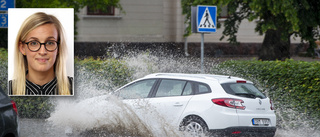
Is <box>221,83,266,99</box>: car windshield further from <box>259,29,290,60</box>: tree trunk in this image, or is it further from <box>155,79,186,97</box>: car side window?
<box>259,29,290,60</box>: tree trunk

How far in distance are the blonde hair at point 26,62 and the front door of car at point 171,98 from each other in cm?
186

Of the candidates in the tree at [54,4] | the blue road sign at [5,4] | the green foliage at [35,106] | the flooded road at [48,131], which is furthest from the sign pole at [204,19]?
the tree at [54,4]

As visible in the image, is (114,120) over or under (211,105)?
under

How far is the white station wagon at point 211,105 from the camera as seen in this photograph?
972cm

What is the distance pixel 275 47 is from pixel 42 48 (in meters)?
12.9

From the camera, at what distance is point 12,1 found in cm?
1228

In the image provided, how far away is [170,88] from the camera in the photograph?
10.5m

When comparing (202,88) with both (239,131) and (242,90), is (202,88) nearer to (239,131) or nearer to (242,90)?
(242,90)

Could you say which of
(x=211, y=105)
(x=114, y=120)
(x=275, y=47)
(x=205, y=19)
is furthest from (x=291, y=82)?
(x=275, y=47)

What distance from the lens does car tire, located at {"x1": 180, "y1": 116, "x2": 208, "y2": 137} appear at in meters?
9.85

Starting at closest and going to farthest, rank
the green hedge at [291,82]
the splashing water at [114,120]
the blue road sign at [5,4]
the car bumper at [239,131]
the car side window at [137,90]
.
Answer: the car bumper at [239,131]
the splashing water at [114,120]
the car side window at [137,90]
the green hedge at [291,82]
the blue road sign at [5,4]

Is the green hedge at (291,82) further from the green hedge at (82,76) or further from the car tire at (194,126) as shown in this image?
the green hedge at (82,76)

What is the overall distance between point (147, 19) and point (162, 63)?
17.1 m

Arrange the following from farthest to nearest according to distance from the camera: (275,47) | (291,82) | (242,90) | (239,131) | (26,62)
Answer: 1. (275,47)
2. (291,82)
3. (26,62)
4. (242,90)
5. (239,131)
